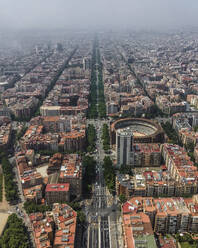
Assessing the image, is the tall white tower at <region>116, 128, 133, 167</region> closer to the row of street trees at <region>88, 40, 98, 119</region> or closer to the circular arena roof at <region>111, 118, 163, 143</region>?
the circular arena roof at <region>111, 118, 163, 143</region>

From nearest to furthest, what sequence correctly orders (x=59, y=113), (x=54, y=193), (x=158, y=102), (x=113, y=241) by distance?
(x=113, y=241) < (x=54, y=193) < (x=59, y=113) < (x=158, y=102)

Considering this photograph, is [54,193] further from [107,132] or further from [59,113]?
[59,113]

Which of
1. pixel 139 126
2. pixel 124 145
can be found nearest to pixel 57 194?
pixel 124 145

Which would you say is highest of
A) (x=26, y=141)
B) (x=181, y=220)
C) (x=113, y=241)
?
(x=26, y=141)

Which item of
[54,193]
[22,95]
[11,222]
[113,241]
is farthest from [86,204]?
[22,95]

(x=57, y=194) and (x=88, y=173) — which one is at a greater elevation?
(x=57, y=194)

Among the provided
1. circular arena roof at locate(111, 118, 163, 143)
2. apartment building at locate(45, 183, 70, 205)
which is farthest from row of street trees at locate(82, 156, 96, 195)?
circular arena roof at locate(111, 118, 163, 143)

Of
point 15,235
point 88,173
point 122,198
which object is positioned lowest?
point 15,235

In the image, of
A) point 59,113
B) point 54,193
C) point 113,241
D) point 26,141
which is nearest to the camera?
point 113,241

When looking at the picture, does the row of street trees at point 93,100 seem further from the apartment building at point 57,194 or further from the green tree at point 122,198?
the green tree at point 122,198

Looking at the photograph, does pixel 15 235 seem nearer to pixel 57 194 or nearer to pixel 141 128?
pixel 57 194

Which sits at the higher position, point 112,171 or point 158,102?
point 158,102
